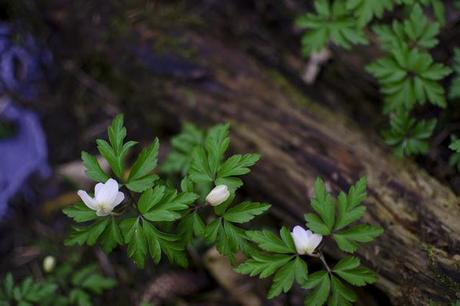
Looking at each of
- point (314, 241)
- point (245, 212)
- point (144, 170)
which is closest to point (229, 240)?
point (245, 212)

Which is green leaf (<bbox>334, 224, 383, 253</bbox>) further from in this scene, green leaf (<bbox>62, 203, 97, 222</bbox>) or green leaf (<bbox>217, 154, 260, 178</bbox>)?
green leaf (<bbox>62, 203, 97, 222</bbox>)

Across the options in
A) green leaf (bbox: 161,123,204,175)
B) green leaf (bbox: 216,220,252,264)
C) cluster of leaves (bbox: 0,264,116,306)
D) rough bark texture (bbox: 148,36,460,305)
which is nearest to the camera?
green leaf (bbox: 216,220,252,264)

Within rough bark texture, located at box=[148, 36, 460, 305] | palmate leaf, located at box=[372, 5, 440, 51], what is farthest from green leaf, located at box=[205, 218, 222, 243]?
palmate leaf, located at box=[372, 5, 440, 51]

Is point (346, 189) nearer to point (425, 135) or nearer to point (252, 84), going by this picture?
point (425, 135)

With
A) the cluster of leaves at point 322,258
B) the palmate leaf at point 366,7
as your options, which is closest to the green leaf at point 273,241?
the cluster of leaves at point 322,258

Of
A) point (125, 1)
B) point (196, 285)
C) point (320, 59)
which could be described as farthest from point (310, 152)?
point (125, 1)

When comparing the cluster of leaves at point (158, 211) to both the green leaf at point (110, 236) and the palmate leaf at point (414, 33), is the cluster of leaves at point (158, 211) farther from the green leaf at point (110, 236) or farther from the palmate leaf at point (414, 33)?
the palmate leaf at point (414, 33)

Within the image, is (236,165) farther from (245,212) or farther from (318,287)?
(318,287)
